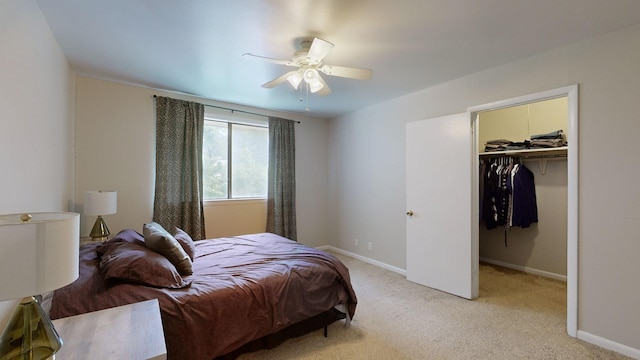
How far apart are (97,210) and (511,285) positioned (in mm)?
4744

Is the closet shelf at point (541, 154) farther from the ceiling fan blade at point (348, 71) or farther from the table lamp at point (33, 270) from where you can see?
the table lamp at point (33, 270)

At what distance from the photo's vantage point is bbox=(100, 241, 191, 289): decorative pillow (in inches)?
72.0

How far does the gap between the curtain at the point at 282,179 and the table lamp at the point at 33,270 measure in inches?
141

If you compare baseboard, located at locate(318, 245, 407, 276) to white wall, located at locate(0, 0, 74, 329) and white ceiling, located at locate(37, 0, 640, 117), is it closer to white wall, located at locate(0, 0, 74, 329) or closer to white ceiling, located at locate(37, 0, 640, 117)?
white ceiling, located at locate(37, 0, 640, 117)

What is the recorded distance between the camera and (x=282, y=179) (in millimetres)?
4695

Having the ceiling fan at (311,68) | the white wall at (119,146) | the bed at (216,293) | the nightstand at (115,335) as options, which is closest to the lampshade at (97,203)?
the bed at (216,293)

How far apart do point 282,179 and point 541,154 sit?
3.72 meters

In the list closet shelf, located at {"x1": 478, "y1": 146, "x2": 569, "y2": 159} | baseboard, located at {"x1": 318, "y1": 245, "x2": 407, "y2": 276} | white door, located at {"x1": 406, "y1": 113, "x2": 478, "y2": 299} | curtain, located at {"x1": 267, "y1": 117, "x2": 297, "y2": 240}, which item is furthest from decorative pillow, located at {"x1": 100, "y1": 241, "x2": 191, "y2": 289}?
closet shelf, located at {"x1": 478, "y1": 146, "x2": 569, "y2": 159}

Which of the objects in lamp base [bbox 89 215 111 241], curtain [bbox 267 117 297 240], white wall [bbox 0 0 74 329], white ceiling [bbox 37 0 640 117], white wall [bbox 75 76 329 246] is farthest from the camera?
curtain [bbox 267 117 297 240]

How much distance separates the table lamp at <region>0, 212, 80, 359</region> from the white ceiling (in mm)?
1611

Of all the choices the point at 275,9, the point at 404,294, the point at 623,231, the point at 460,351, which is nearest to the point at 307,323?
the point at 460,351

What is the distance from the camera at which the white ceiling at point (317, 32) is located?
1.90 metres

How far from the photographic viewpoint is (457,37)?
230 centimetres

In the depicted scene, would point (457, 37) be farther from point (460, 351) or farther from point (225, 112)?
point (225, 112)
